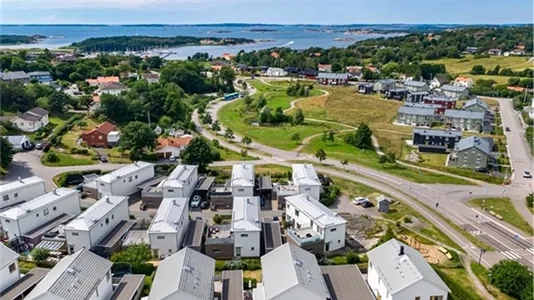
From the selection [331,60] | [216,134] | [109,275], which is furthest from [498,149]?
[331,60]

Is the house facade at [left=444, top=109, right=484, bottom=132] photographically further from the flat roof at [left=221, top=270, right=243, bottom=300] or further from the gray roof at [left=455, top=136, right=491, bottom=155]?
the flat roof at [left=221, top=270, right=243, bottom=300]

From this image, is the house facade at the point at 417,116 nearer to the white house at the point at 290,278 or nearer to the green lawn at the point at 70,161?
the green lawn at the point at 70,161

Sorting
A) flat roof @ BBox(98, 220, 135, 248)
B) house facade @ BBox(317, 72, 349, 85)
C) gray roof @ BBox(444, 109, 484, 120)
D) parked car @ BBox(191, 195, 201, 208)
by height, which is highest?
house facade @ BBox(317, 72, 349, 85)

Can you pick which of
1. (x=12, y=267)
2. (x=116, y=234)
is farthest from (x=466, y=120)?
(x=12, y=267)

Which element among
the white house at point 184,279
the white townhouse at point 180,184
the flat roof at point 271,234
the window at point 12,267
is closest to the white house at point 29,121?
the white townhouse at point 180,184

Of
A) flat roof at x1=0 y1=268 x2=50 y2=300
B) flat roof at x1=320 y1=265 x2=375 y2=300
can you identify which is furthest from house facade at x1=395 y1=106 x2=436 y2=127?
flat roof at x1=0 y1=268 x2=50 y2=300

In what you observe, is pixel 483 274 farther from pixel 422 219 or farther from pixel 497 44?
pixel 497 44
